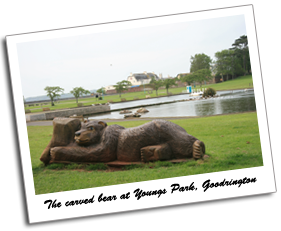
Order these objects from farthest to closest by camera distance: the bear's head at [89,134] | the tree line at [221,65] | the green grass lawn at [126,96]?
1. the green grass lawn at [126,96]
2. the tree line at [221,65]
3. the bear's head at [89,134]

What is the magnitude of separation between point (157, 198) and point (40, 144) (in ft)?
16.7

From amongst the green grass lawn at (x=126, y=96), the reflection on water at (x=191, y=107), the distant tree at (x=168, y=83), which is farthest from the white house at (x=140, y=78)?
the reflection on water at (x=191, y=107)

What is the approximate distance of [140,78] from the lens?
732cm

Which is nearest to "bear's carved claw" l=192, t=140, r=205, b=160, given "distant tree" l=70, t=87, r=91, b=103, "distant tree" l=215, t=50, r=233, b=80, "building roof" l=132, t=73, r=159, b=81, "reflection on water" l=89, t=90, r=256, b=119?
"distant tree" l=215, t=50, r=233, b=80

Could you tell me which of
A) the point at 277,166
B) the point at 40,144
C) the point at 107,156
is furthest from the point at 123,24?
the point at 40,144

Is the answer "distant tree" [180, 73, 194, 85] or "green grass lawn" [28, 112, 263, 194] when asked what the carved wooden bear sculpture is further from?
"distant tree" [180, 73, 194, 85]

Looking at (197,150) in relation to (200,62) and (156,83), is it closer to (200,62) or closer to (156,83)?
(200,62)

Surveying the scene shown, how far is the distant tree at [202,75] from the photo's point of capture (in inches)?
256

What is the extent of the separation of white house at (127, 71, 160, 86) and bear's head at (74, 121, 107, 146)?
232 cm

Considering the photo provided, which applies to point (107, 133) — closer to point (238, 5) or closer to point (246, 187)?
point (246, 187)

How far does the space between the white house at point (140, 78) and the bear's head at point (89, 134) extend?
2322mm

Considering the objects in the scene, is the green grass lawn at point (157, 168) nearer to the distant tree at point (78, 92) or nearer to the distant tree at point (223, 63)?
the distant tree at point (223, 63)

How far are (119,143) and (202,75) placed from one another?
3.36m

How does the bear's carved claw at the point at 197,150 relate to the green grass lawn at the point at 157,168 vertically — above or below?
above
